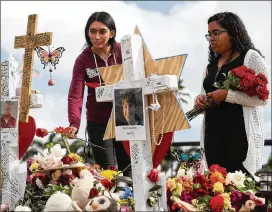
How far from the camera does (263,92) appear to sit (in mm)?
3801

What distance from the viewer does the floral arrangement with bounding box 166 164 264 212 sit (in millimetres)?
3164

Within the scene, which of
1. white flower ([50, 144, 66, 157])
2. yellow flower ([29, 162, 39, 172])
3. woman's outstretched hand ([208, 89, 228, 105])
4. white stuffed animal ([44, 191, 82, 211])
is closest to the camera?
white stuffed animal ([44, 191, 82, 211])

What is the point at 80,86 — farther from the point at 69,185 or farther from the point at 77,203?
the point at 77,203

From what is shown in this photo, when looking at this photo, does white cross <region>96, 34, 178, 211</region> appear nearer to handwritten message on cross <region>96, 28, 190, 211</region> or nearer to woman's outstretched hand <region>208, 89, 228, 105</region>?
handwritten message on cross <region>96, 28, 190, 211</region>

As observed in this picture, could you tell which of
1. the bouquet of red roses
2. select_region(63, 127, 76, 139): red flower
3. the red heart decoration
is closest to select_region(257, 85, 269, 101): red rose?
the bouquet of red roses

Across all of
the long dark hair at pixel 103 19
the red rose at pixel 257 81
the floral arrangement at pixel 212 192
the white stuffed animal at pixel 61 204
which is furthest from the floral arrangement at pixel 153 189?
the long dark hair at pixel 103 19

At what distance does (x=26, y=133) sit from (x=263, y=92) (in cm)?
147

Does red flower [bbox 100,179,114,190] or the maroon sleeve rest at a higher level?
the maroon sleeve

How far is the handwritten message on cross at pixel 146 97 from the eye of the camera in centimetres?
Answer: 302

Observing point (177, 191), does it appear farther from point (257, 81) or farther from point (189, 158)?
point (257, 81)

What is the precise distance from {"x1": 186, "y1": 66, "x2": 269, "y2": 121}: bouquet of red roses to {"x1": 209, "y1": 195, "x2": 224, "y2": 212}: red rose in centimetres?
88

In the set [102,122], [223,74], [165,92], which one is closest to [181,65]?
[165,92]

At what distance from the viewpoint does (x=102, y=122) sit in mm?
4367

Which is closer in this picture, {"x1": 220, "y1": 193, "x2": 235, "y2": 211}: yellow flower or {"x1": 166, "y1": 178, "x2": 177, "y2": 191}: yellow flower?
{"x1": 220, "y1": 193, "x2": 235, "y2": 211}: yellow flower
